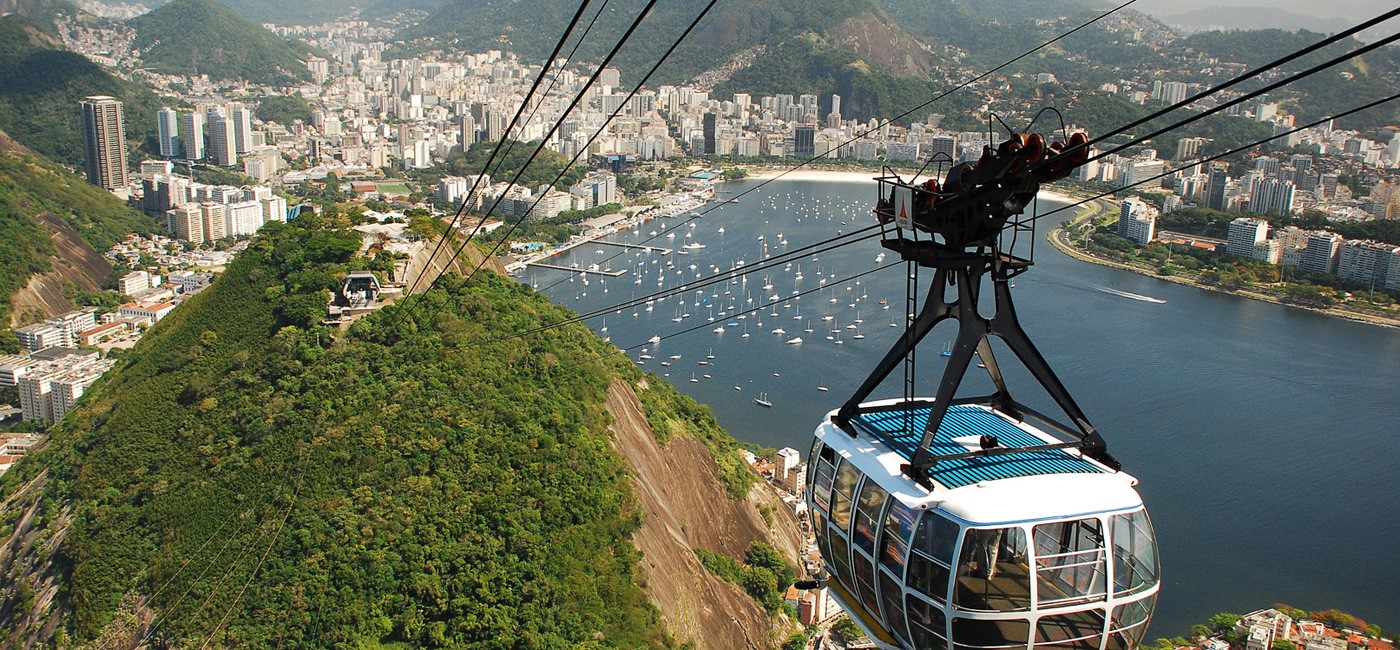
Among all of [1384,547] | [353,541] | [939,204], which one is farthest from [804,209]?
[939,204]

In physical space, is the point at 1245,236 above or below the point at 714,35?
below

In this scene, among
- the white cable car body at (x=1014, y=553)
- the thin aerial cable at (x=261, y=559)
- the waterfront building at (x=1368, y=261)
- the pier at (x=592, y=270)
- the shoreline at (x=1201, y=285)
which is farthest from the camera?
the pier at (x=592, y=270)

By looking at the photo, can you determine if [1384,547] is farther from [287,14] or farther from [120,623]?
[287,14]

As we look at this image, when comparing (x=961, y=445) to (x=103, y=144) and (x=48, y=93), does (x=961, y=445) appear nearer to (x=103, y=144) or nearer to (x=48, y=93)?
(x=103, y=144)

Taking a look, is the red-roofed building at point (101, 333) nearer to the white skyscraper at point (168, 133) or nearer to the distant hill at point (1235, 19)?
the white skyscraper at point (168, 133)

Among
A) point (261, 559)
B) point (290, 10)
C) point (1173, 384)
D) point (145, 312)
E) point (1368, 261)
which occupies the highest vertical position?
point (290, 10)

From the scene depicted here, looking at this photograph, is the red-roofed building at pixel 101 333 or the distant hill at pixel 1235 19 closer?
the red-roofed building at pixel 101 333

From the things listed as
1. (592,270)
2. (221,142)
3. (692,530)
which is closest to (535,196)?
(592,270)

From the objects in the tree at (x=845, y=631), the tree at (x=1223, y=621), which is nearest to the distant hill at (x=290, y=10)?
the tree at (x=845, y=631)
